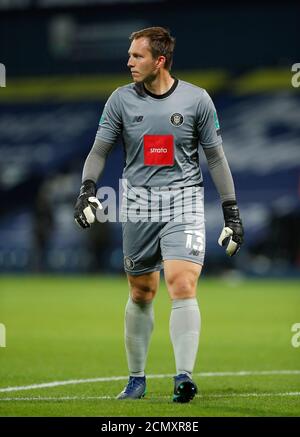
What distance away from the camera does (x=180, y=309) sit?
23.1 feet

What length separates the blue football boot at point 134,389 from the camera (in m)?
7.18

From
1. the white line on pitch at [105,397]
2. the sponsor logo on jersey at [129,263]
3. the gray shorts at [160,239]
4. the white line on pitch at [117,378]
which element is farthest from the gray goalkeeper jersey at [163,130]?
the white line on pitch at [117,378]

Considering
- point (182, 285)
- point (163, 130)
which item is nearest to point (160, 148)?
point (163, 130)

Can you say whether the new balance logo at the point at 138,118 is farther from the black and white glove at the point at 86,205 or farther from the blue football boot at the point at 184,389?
the blue football boot at the point at 184,389

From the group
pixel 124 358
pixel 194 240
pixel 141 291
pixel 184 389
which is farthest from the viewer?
pixel 124 358

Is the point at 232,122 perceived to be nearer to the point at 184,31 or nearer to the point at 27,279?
the point at 184,31

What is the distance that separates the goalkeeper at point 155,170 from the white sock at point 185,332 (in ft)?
0.07

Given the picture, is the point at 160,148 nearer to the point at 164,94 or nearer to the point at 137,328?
the point at 164,94

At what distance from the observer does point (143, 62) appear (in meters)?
7.23

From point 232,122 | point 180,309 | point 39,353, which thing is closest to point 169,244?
point 180,309

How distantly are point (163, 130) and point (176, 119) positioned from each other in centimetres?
11

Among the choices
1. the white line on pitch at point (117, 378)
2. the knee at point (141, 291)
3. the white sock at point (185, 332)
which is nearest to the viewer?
the white sock at point (185, 332)

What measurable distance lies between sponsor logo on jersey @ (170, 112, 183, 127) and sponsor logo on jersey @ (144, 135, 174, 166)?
0.31ft

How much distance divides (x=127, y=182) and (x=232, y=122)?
71.8 ft
